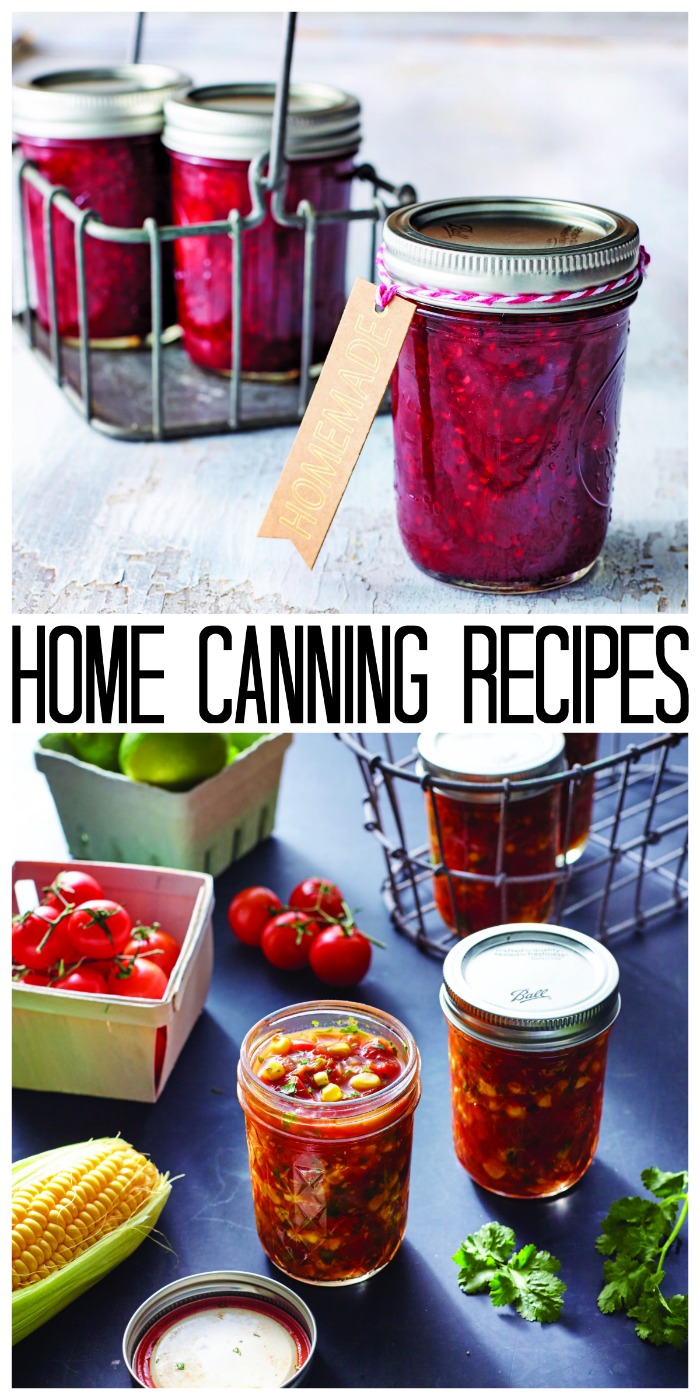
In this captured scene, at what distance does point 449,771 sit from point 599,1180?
0.34 m

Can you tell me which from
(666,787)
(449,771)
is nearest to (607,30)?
(666,787)

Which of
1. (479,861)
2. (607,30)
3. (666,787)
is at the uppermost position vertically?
(607,30)

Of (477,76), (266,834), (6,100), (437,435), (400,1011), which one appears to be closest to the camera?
(437,435)

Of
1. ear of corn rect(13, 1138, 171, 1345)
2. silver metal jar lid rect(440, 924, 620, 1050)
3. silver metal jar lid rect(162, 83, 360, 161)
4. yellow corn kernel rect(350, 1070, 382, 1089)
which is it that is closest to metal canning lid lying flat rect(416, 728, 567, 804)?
silver metal jar lid rect(440, 924, 620, 1050)

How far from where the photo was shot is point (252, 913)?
3.87 feet

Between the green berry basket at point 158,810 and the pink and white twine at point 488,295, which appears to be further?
the green berry basket at point 158,810

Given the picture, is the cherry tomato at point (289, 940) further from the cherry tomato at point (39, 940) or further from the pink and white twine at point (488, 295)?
the pink and white twine at point (488, 295)

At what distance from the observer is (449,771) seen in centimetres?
112

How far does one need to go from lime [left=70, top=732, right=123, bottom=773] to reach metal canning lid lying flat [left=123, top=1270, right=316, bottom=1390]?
0.51m

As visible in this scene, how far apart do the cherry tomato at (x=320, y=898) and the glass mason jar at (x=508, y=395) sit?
1.49 feet

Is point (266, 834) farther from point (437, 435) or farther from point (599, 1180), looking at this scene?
point (437, 435)

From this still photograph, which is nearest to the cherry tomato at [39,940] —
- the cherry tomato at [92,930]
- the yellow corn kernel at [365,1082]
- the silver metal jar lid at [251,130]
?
the cherry tomato at [92,930]

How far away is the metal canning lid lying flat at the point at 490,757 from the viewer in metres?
1.11

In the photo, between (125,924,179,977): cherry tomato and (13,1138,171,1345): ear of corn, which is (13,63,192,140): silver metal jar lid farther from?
(13,1138,171,1345): ear of corn
